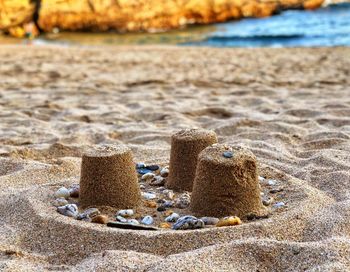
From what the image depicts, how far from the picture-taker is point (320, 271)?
1.77 meters

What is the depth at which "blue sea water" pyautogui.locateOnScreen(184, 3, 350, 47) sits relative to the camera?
1605cm

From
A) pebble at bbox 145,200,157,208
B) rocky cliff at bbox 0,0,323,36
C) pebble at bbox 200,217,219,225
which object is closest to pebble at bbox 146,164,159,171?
pebble at bbox 145,200,157,208

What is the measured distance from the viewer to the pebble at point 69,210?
2.32 metres

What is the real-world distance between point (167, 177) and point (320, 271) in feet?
3.91

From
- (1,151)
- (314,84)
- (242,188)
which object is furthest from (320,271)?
(314,84)

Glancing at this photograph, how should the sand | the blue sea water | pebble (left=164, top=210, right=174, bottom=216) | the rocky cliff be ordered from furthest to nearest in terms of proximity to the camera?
1. the rocky cliff
2. the blue sea water
3. pebble (left=164, top=210, right=174, bottom=216)
4. the sand

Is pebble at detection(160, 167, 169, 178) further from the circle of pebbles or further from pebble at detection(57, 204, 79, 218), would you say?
pebble at detection(57, 204, 79, 218)

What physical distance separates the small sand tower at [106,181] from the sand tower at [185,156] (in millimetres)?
312

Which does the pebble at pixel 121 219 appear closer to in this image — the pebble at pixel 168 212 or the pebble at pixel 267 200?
the pebble at pixel 168 212

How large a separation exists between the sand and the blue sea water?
292 inches

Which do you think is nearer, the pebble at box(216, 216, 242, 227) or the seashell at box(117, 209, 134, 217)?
the pebble at box(216, 216, 242, 227)

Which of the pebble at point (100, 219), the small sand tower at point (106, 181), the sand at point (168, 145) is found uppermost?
the small sand tower at point (106, 181)

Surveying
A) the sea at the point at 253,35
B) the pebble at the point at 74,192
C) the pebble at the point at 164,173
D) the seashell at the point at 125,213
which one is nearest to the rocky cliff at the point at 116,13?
the sea at the point at 253,35

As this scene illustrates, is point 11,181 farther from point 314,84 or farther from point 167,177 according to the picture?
point 314,84
